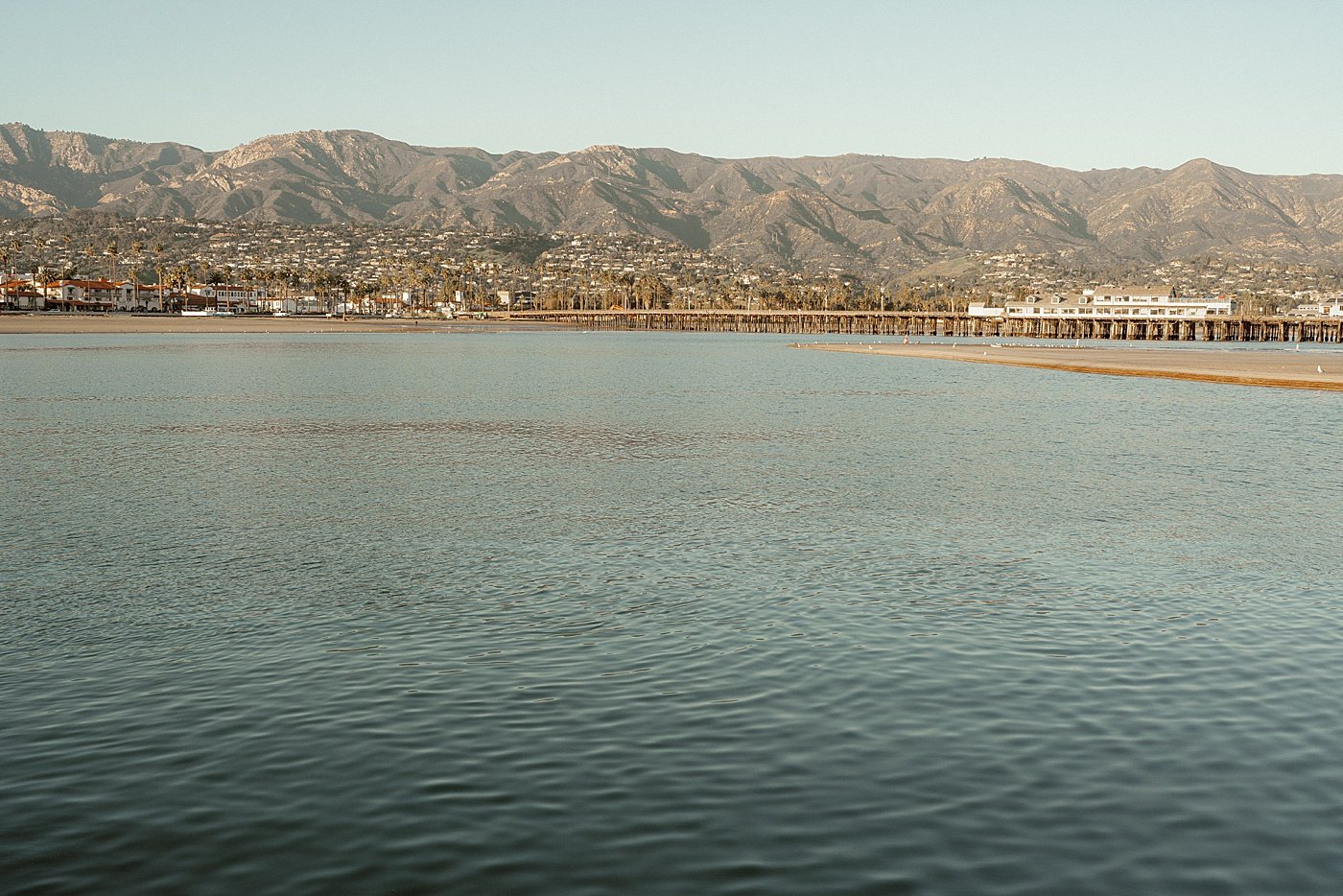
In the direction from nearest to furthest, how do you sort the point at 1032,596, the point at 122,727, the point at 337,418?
the point at 122,727 → the point at 1032,596 → the point at 337,418

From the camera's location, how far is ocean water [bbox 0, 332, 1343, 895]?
342 inches

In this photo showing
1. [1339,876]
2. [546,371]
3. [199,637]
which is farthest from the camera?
[546,371]

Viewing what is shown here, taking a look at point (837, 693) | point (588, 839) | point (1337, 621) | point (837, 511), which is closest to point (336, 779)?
point (588, 839)

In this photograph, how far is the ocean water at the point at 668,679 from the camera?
28.5ft

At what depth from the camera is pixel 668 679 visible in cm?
1300

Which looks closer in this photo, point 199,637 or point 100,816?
point 100,816

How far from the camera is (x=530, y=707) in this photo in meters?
12.0

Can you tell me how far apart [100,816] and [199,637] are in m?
5.65

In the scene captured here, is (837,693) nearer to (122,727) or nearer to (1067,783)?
(1067,783)

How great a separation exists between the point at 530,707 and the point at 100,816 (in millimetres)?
4103

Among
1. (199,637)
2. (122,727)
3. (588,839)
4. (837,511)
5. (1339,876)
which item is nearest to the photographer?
(1339,876)

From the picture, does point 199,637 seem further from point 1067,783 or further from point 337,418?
point 337,418

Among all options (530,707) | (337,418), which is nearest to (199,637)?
(530,707)

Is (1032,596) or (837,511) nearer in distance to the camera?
(1032,596)
